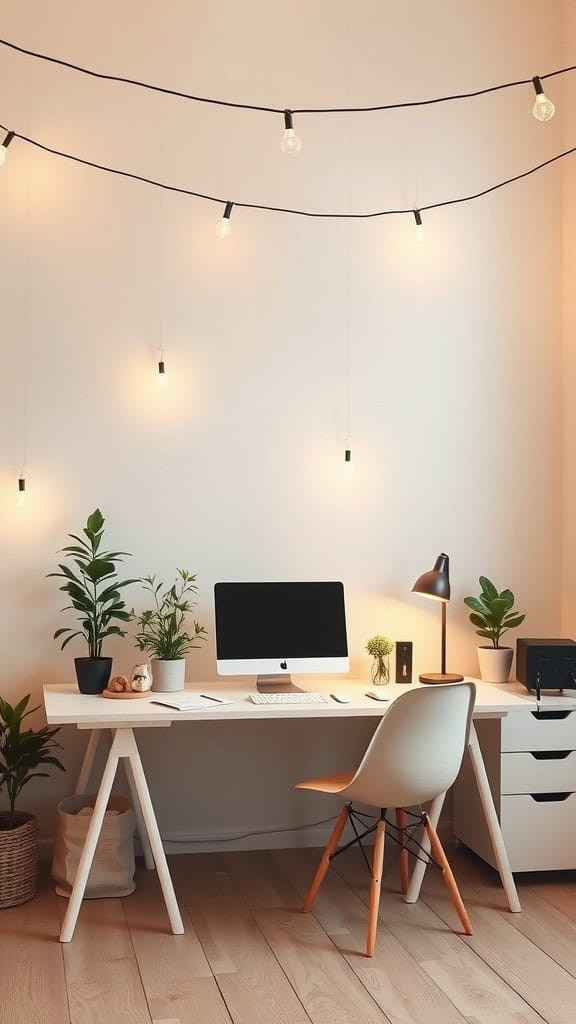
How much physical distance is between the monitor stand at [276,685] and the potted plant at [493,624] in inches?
29.7

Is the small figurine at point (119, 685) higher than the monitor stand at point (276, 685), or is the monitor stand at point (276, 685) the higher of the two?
the small figurine at point (119, 685)

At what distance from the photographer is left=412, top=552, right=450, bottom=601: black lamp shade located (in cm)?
386

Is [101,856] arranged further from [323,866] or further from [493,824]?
[493,824]

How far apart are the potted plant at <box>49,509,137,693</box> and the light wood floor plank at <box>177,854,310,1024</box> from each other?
785 mm

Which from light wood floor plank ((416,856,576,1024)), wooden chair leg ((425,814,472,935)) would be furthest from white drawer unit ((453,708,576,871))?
wooden chair leg ((425,814,472,935))

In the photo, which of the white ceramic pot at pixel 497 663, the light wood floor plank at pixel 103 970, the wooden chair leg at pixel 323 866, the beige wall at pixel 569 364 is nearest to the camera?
the light wood floor plank at pixel 103 970

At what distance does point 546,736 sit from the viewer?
146 inches

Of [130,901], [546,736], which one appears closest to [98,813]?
[130,901]

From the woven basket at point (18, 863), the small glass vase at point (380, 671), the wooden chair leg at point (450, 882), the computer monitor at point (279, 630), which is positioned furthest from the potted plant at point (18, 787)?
the wooden chair leg at point (450, 882)

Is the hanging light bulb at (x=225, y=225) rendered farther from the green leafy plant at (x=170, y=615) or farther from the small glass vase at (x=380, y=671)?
the small glass vase at (x=380, y=671)

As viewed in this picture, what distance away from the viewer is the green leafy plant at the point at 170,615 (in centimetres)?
380

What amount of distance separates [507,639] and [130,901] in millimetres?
1801

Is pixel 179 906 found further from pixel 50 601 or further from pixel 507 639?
pixel 507 639

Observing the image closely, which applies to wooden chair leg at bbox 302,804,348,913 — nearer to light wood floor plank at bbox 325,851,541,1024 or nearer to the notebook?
light wood floor plank at bbox 325,851,541,1024
